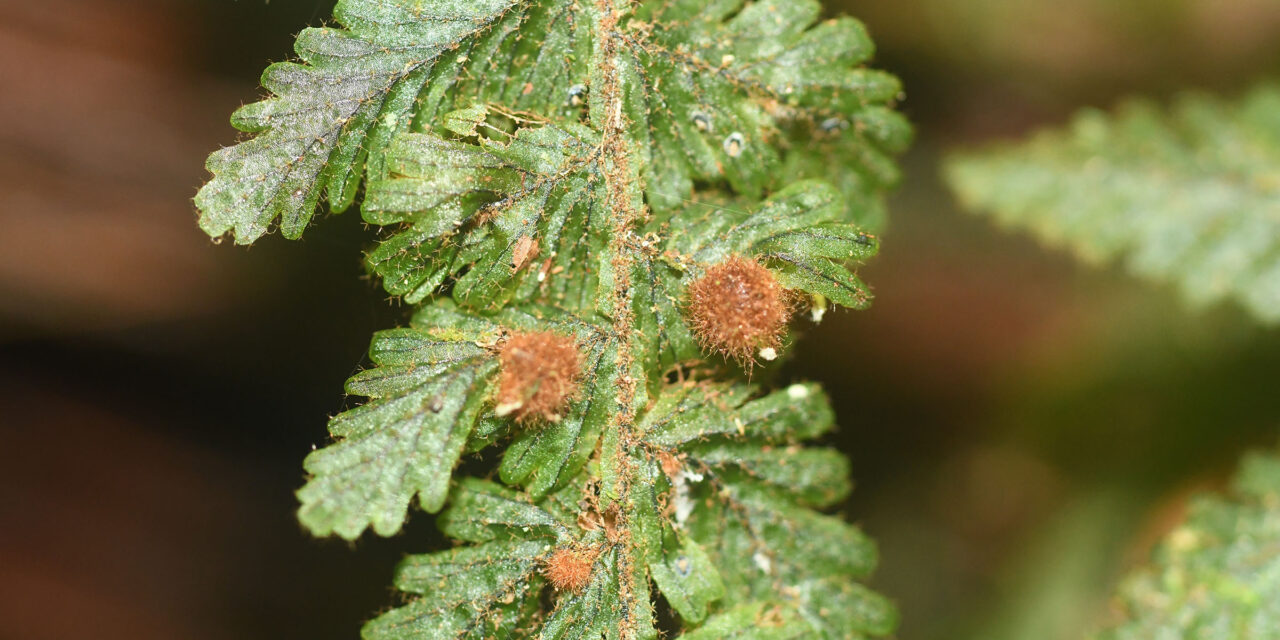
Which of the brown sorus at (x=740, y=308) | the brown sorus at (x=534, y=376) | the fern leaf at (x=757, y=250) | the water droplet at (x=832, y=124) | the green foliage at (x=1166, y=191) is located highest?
the green foliage at (x=1166, y=191)

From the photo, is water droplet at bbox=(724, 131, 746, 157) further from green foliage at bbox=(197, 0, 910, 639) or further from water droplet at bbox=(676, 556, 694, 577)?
water droplet at bbox=(676, 556, 694, 577)

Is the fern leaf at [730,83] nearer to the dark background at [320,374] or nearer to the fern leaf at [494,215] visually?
the fern leaf at [494,215]

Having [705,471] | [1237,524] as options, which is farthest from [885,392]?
[705,471]

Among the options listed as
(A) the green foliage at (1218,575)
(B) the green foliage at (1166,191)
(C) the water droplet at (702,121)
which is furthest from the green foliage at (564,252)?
(A) the green foliage at (1218,575)

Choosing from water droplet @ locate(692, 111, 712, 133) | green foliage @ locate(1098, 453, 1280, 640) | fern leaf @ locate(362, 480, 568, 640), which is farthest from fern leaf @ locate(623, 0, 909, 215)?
green foliage @ locate(1098, 453, 1280, 640)

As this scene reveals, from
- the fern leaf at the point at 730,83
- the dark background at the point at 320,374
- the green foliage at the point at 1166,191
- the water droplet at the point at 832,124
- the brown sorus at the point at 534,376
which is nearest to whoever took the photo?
the brown sorus at the point at 534,376

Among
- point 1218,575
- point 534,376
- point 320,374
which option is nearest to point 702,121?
point 534,376

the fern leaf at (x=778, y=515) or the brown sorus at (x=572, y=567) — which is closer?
the brown sorus at (x=572, y=567)

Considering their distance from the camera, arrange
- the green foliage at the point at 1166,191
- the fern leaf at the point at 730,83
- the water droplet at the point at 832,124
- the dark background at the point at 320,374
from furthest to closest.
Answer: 1. the dark background at the point at 320,374
2. the green foliage at the point at 1166,191
3. the water droplet at the point at 832,124
4. the fern leaf at the point at 730,83
